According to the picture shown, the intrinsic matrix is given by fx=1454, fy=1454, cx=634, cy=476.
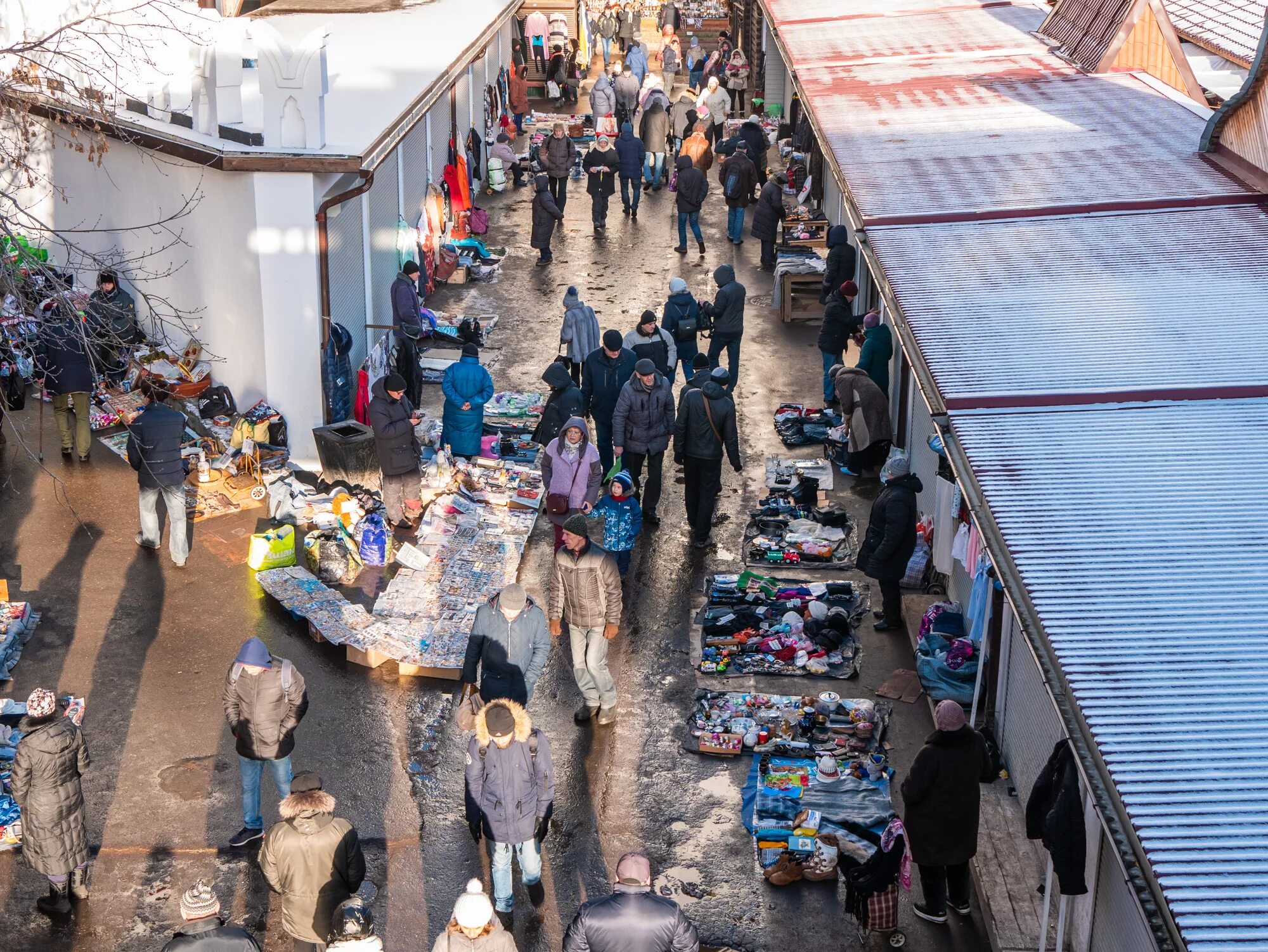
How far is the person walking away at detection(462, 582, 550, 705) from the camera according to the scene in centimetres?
926

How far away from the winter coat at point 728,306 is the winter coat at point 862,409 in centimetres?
225

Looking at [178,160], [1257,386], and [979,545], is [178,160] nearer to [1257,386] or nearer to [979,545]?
[979,545]

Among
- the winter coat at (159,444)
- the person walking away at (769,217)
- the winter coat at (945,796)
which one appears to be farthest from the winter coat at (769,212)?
the winter coat at (945,796)

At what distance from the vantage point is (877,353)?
15.3 meters

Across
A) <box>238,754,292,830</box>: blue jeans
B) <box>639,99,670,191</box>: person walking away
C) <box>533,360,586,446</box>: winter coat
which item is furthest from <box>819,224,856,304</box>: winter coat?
<box>238,754,292,830</box>: blue jeans

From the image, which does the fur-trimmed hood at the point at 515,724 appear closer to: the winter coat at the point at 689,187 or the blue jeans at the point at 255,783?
the blue jeans at the point at 255,783

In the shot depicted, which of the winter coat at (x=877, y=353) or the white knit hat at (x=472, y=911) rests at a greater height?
the white knit hat at (x=472, y=911)

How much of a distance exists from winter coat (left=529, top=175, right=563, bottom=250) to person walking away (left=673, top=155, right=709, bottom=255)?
1.93 meters

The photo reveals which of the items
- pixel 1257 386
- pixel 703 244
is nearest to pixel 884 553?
pixel 1257 386

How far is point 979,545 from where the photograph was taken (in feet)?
32.7

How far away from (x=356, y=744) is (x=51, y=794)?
2.47m

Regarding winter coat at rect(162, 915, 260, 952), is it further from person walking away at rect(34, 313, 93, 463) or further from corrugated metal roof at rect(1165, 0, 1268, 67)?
corrugated metal roof at rect(1165, 0, 1268, 67)

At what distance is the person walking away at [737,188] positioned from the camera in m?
23.8

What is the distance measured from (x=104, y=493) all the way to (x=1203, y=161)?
1080 centimetres
